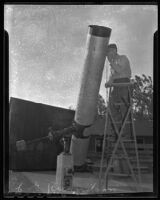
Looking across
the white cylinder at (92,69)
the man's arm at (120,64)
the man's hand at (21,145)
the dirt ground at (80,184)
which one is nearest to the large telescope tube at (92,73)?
the white cylinder at (92,69)

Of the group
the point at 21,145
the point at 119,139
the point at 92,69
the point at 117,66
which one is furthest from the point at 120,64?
the point at 21,145

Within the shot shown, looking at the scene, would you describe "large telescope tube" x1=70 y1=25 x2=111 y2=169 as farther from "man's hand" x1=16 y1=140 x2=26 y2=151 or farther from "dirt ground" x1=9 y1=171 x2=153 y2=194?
"man's hand" x1=16 y1=140 x2=26 y2=151

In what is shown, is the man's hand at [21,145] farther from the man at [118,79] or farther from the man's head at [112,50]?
the man's head at [112,50]

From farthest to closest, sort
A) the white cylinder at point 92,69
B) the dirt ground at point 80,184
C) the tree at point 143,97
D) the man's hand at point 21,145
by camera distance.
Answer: the man's hand at point 21,145 < the white cylinder at point 92,69 < the tree at point 143,97 < the dirt ground at point 80,184

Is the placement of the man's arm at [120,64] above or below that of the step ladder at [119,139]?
above

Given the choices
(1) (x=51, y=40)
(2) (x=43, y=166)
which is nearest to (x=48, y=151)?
(2) (x=43, y=166)

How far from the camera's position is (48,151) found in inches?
161

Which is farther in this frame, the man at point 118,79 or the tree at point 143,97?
the man at point 118,79

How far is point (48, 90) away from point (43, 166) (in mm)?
991

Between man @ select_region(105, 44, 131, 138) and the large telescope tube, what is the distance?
97 mm

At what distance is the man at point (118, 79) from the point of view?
141 inches

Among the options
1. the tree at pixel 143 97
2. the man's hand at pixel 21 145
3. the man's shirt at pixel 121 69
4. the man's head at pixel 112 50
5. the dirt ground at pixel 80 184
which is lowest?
the dirt ground at pixel 80 184

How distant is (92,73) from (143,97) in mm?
604

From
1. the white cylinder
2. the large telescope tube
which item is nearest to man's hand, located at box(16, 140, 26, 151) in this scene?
the large telescope tube
